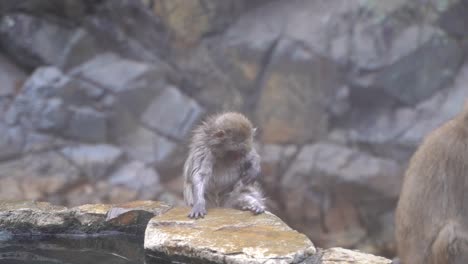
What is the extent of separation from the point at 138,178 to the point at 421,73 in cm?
516

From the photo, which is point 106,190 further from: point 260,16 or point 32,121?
point 260,16

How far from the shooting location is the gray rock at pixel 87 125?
10719 mm

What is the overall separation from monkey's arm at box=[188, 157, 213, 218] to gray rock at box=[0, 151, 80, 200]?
6357 millimetres

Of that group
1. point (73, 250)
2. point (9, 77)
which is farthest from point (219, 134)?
point (9, 77)

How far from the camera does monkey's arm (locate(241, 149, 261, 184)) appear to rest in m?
4.31

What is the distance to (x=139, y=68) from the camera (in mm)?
11281

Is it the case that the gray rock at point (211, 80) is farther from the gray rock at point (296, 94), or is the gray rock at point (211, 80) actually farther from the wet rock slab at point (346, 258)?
the wet rock slab at point (346, 258)

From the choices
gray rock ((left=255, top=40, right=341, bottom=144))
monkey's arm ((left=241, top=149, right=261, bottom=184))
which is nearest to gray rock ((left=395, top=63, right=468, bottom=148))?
gray rock ((left=255, top=40, right=341, bottom=144))

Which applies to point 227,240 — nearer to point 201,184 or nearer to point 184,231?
point 184,231

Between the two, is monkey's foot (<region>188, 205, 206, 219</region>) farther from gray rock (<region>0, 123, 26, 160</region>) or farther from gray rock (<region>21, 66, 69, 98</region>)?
gray rock (<region>21, 66, 69, 98</region>)

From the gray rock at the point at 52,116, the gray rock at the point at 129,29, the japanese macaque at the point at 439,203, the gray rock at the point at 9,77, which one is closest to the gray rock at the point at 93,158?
the gray rock at the point at 52,116

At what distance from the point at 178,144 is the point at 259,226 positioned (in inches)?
308

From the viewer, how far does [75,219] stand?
12.9 feet

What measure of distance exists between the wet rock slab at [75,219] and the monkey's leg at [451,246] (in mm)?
1590
